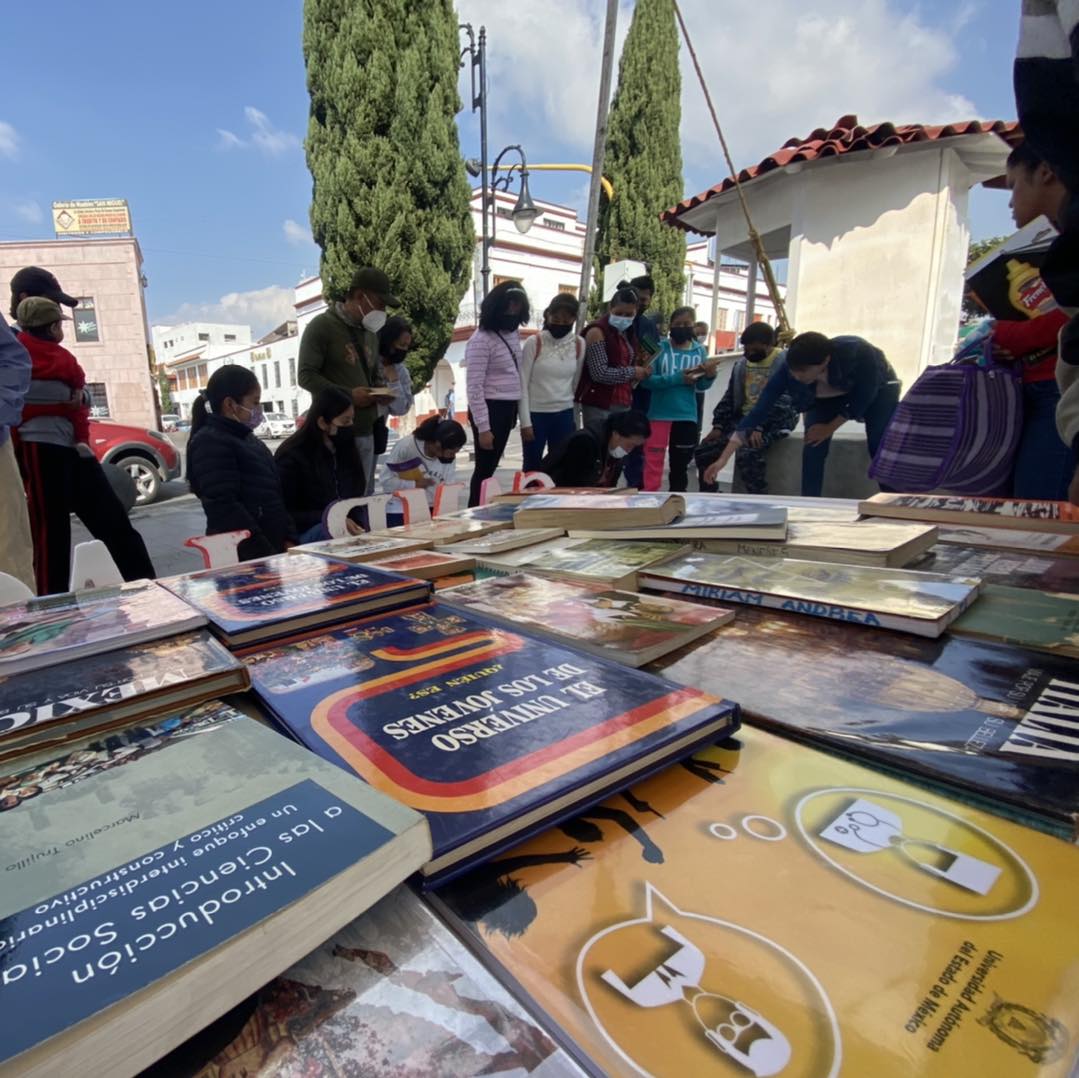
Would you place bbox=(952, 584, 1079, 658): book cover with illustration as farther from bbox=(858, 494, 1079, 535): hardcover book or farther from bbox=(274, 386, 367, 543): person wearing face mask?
bbox=(274, 386, 367, 543): person wearing face mask

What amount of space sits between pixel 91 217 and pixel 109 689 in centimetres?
3613

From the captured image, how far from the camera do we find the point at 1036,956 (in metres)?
0.32

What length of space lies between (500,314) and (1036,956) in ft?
11.1

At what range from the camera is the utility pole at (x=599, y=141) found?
4.15 meters

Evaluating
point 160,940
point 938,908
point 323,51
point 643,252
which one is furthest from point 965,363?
point 643,252

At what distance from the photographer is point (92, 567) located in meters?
1.24

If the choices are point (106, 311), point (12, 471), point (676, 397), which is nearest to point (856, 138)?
point (676, 397)

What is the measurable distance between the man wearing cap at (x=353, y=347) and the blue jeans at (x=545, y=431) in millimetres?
931

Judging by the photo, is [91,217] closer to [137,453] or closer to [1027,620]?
[137,453]

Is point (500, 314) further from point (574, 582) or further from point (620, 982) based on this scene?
point (620, 982)

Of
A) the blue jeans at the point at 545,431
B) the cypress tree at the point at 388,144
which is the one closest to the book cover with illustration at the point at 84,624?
the blue jeans at the point at 545,431

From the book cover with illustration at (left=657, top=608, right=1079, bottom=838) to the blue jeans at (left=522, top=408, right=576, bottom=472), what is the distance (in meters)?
2.99

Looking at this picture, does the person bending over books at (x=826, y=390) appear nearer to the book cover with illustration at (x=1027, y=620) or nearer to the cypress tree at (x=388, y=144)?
the book cover with illustration at (x=1027, y=620)

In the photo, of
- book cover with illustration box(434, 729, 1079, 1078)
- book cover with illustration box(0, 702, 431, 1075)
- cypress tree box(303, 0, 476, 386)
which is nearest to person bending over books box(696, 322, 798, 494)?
book cover with illustration box(434, 729, 1079, 1078)
